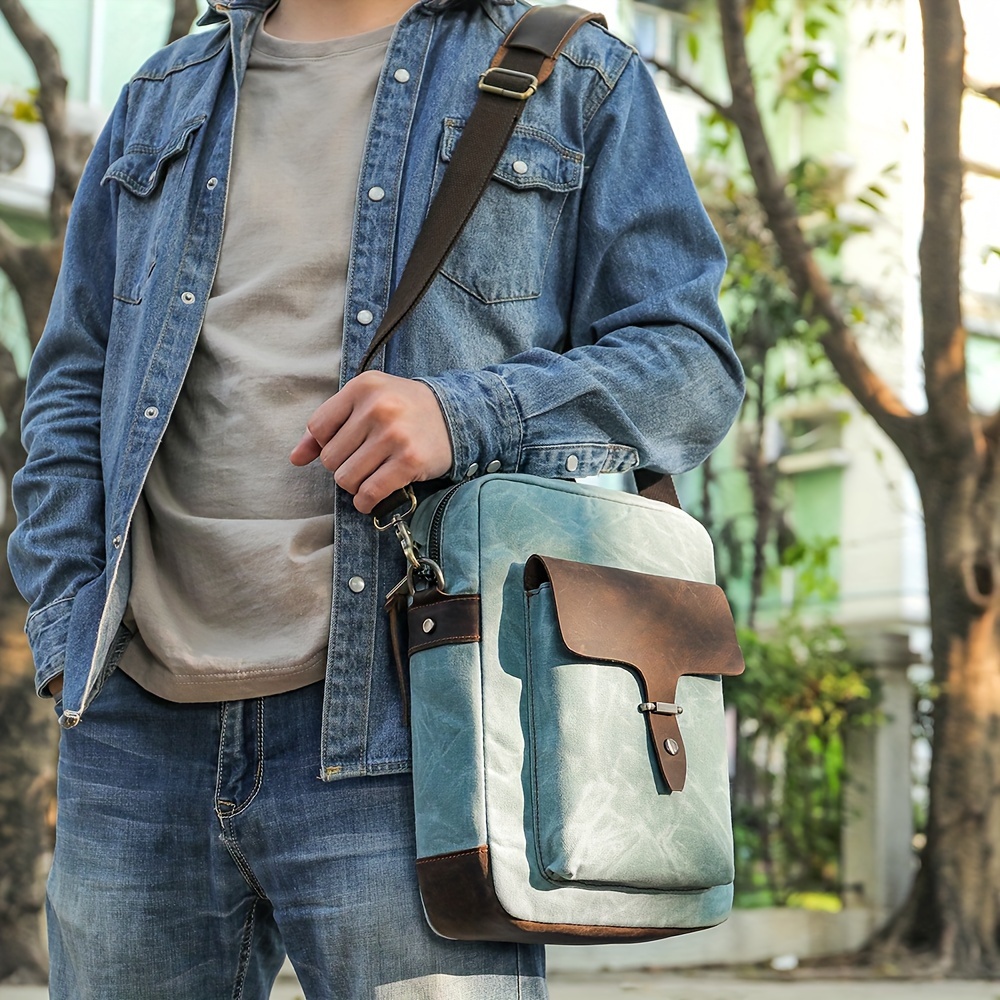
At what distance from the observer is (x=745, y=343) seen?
7750 millimetres

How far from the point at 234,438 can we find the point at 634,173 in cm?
58

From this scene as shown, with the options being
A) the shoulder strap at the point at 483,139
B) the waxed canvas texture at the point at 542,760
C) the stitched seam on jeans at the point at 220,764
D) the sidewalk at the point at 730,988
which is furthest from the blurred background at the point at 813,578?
the waxed canvas texture at the point at 542,760

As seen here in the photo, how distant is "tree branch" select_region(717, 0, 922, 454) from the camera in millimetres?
5844

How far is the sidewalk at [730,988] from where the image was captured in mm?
5316

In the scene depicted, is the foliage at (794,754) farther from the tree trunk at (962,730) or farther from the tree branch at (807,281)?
the tree branch at (807,281)

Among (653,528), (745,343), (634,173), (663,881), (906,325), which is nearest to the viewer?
(663,881)

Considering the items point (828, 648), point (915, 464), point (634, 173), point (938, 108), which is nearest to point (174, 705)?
point (634, 173)

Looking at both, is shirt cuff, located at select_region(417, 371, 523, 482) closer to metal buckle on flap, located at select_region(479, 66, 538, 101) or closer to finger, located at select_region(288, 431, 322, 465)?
finger, located at select_region(288, 431, 322, 465)

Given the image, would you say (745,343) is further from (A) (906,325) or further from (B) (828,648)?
(A) (906,325)

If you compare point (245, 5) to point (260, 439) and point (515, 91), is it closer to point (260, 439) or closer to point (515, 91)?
point (515, 91)

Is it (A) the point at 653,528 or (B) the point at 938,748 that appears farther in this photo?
(B) the point at 938,748

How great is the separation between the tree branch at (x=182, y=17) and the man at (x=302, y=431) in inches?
133

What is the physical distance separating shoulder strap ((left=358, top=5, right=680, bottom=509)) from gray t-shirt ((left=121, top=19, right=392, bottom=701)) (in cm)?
10

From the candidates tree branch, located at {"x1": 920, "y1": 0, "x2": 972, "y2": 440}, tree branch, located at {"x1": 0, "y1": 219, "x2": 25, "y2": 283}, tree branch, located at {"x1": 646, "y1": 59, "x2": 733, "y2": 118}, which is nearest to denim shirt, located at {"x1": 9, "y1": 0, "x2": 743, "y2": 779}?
tree branch, located at {"x1": 0, "y1": 219, "x2": 25, "y2": 283}
